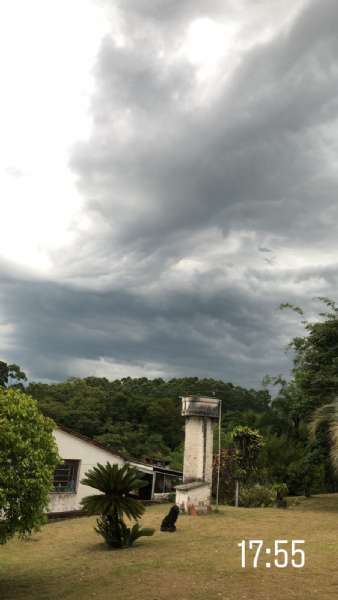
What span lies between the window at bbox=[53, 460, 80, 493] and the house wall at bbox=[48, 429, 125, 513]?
25cm

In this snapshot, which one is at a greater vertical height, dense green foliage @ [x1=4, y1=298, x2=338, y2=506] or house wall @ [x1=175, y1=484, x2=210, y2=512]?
dense green foliage @ [x1=4, y1=298, x2=338, y2=506]

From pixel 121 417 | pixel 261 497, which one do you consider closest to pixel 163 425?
pixel 121 417

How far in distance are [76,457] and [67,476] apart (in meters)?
1.12

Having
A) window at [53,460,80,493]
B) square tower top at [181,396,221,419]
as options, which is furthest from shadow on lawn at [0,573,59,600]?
window at [53,460,80,493]

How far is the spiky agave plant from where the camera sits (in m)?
16.3

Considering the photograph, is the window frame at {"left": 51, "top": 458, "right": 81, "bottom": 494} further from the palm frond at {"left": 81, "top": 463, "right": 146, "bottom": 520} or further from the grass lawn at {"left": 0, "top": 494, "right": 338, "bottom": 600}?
the palm frond at {"left": 81, "top": 463, "right": 146, "bottom": 520}

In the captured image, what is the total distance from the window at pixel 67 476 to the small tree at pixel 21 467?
611 inches

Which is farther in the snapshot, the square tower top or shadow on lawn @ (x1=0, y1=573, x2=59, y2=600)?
the square tower top

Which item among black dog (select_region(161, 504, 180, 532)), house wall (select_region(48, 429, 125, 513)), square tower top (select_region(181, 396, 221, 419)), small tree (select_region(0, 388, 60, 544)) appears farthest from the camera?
house wall (select_region(48, 429, 125, 513))

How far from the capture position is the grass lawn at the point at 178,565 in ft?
36.4

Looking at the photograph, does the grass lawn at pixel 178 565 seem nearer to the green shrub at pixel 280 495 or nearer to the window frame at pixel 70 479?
the window frame at pixel 70 479

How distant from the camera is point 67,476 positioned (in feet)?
92.4

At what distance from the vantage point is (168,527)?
755 inches

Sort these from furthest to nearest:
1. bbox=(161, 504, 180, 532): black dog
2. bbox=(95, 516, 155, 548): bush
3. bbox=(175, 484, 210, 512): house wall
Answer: bbox=(175, 484, 210, 512): house wall, bbox=(161, 504, 180, 532): black dog, bbox=(95, 516, 155, 548): bush
